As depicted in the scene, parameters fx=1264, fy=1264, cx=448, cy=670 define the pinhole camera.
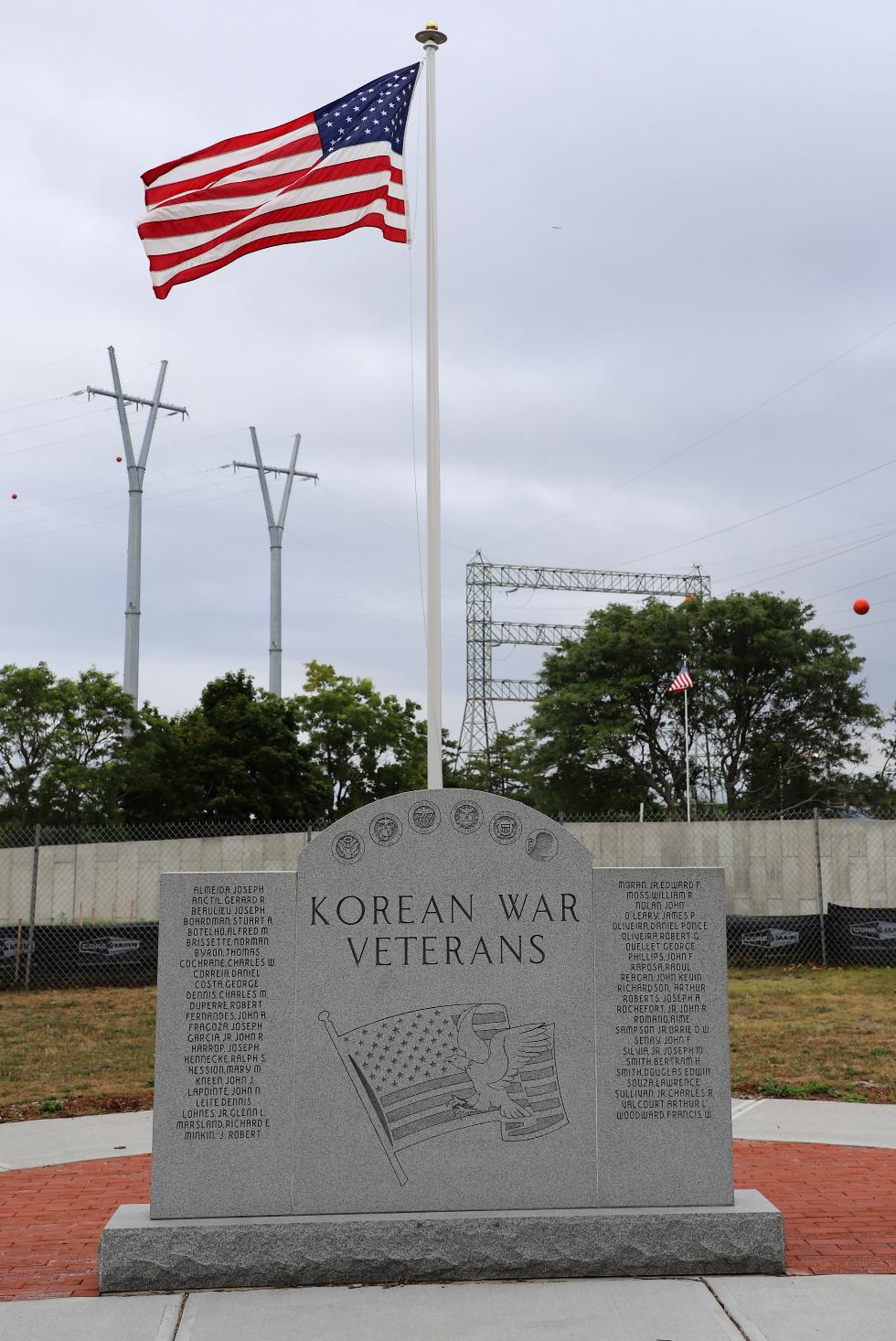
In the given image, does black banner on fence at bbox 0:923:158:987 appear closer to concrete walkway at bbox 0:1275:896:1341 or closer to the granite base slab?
the granite base slab

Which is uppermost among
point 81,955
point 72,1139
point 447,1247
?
point 81,955

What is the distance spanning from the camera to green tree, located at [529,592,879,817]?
144 ft

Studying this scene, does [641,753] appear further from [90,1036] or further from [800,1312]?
[800,1312]

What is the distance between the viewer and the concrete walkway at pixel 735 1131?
26.6 ft

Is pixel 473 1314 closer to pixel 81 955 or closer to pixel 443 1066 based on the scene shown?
pixel 443 1066

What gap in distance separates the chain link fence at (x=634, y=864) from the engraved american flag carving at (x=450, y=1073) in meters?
12.4

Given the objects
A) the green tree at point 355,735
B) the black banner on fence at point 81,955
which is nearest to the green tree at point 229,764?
the green tree at point 355,735

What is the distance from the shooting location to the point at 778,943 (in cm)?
1761

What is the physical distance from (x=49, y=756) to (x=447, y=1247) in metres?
33.7

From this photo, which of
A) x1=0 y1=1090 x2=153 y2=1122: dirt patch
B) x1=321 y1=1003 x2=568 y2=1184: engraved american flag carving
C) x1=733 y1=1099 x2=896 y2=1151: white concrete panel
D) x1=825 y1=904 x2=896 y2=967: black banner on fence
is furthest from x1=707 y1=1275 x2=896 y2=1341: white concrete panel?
x1=825 y1=904 x2=896 y2=967: black banner on fence

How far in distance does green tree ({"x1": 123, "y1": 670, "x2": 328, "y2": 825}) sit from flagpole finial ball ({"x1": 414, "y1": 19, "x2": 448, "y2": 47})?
99.3 ft

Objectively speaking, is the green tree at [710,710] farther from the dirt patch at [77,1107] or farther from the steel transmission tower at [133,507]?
the dirt patch at [77,1107]

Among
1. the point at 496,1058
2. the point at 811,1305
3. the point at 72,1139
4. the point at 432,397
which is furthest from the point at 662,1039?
the point at 432,397

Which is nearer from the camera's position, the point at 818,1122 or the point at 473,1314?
the point at 473,1314
